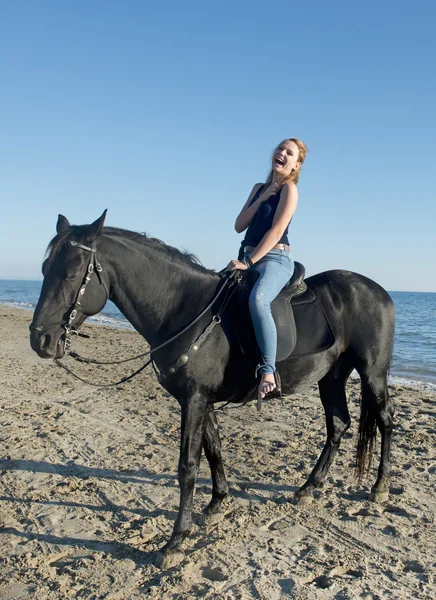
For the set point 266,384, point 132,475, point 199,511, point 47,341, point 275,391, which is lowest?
point 132,475

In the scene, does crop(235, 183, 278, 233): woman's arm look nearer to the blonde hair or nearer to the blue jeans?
the blonde hair

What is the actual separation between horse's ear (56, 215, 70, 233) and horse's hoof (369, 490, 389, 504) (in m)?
3.41

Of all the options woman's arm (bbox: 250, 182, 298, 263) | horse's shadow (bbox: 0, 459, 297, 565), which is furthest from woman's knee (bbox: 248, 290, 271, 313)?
Result: horse's shadow (bbox: 0, 459, 297, 565)

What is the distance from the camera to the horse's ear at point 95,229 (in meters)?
3.29

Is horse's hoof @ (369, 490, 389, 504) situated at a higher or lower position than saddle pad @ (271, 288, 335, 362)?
lower

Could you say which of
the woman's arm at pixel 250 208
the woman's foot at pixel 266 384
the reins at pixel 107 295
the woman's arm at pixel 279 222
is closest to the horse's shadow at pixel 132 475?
the woman's foot at pixel 266 384

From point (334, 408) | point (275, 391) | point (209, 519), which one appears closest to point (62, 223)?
point (275, 391)

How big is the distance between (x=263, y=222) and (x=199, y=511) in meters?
2.46

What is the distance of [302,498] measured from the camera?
422 centimetres

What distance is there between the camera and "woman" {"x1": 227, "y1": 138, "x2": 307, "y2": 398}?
Answer: 11.9 feet

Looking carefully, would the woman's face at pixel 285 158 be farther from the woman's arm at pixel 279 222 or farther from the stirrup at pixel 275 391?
the stirrup at pixel 275 391

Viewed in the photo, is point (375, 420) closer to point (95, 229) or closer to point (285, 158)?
point (285, 158)

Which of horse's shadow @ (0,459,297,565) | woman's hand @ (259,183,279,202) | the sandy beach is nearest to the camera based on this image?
the sandy beach

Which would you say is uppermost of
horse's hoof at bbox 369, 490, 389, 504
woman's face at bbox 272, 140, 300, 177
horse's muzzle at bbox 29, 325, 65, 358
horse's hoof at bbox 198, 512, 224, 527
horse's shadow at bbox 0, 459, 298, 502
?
woman's face at bbox 272, 140, 300, 177
